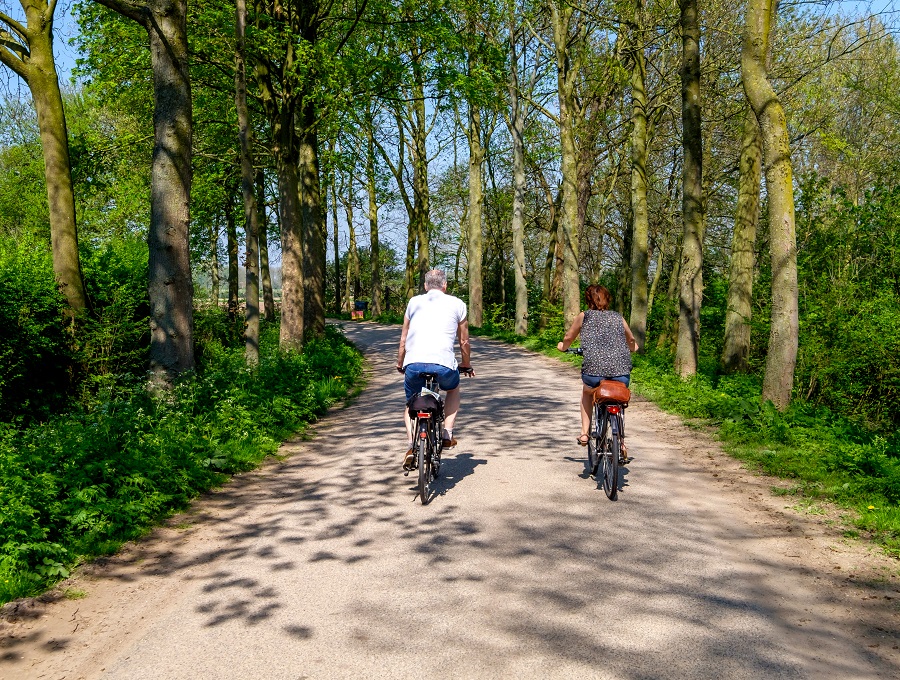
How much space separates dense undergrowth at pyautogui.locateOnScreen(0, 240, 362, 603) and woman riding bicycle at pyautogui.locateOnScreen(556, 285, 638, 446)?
4076 millimetres

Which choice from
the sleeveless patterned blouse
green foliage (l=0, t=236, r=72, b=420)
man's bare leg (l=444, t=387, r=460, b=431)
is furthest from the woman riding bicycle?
green foliage (l=0, t=236, r=72, b=420)

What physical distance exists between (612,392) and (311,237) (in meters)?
14.0

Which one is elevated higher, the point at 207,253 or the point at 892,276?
the point at 207,253

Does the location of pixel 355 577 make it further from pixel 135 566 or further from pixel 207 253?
pixel 207 253

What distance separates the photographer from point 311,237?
63.1ft

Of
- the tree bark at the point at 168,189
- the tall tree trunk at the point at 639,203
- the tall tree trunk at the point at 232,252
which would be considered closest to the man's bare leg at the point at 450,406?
the tree bark at the point at 168,189

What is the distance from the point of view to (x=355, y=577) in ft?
16.0

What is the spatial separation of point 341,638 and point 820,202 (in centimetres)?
1430

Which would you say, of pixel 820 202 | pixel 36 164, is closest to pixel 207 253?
pixel 36 164

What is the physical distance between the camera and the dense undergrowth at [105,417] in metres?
5.46

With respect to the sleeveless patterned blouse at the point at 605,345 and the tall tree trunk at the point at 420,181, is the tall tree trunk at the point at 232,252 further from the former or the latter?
the sleeveless patterned blouse at the point at 605,345

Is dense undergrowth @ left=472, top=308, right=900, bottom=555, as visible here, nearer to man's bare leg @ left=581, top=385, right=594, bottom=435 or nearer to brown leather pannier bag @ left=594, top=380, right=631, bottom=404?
brown leather pannier bag @ left=594, top=380, right=631, bottom=404

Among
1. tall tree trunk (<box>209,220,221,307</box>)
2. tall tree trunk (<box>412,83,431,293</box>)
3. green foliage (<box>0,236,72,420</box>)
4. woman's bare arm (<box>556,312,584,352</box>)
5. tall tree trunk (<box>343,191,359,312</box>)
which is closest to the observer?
woman's bare arm (<box>556,312,584,352</box>)

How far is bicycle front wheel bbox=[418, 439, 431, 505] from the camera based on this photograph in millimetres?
6484
